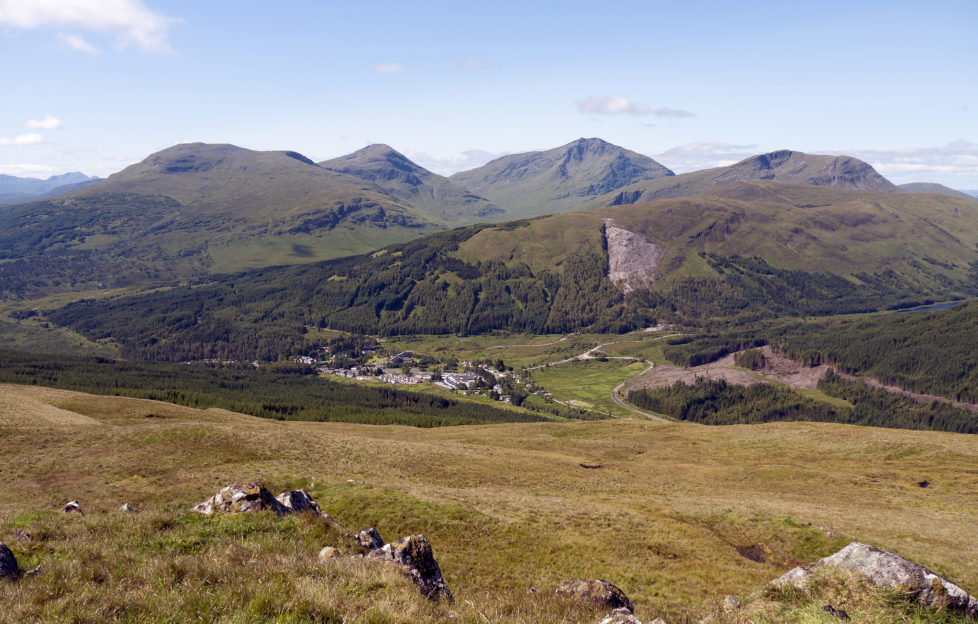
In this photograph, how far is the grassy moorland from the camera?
12625 mm

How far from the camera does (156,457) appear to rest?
4766 centimetres

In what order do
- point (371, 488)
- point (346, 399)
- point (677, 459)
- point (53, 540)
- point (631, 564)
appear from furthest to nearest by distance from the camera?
point (346, 399)
point (677, 459)
point (371, 488)
point (631, 564)
point (53, 540)

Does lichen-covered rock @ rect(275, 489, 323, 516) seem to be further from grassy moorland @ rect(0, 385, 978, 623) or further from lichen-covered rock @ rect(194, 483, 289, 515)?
grassy moorland @ rect(0, 385, 978, 623)

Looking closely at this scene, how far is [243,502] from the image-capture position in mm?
23328

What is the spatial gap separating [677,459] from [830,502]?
23550mm

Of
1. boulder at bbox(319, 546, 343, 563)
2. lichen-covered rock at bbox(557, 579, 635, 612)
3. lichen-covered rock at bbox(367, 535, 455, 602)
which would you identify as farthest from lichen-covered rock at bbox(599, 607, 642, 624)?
boulder at bbox(319, 546, 343, 563)

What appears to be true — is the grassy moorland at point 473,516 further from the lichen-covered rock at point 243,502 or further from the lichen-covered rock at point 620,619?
the lichen-covered rock at point 243,502

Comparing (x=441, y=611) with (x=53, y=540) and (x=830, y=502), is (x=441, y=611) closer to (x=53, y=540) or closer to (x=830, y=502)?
(x=53, y=540)

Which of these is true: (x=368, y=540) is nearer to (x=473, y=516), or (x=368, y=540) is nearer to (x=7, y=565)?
(x=7, y=565)

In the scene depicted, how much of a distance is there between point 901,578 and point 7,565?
27009 millimetres

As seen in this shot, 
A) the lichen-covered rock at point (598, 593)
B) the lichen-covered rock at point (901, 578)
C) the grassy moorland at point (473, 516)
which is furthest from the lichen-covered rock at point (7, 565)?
the lichen-covered rock at point (901, 578)

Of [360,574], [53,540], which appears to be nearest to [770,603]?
[360,574]

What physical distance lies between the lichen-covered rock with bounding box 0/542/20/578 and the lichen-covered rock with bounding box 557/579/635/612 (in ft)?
57.4

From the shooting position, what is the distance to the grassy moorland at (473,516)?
Result: 1262 centimetres
